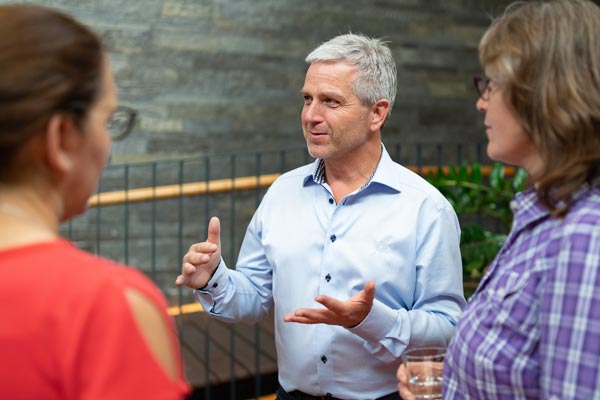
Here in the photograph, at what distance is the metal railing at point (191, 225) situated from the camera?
3457 millimetres

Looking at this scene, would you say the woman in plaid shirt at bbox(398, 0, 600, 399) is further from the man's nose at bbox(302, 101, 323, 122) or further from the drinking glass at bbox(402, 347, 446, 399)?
the man's nose at bbox(302, 101, 323, 122)

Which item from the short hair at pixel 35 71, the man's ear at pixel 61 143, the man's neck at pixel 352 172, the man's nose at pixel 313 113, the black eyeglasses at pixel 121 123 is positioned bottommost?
the man's neck at pixel 352 172

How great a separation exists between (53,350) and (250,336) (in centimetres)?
322

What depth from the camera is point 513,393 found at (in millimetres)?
1093

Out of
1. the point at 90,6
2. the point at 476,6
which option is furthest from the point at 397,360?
the point at 476,6

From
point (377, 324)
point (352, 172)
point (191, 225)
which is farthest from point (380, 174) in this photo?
point (191, 225)

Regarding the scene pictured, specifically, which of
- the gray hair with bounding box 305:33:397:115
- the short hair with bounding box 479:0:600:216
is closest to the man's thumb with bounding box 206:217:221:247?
the gray hair with bounding box 305:33:397:115

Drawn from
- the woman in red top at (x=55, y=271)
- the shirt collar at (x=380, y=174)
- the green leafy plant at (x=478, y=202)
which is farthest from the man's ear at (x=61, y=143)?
the green leafy plant at (x=478, y=202)

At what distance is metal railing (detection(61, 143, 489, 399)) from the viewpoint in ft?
11.3

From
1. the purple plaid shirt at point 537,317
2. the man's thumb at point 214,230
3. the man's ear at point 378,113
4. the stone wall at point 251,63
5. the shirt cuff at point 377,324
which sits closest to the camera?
the purple plaid shirt at point 537,317

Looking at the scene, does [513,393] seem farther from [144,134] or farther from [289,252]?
[144,134]

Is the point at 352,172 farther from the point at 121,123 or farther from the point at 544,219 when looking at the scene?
the point at 121,123

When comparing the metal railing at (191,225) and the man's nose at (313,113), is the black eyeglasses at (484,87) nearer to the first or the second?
the man's nose at (313,113)

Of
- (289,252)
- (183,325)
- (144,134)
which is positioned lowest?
(183,325)
